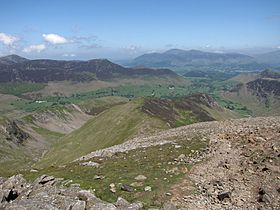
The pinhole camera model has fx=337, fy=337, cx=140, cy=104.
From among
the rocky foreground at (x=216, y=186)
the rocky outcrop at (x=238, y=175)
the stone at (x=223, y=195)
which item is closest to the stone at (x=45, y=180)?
the rocky foreground at (x=216, y=186)

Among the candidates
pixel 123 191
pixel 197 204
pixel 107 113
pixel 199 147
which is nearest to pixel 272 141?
pixel 199 147

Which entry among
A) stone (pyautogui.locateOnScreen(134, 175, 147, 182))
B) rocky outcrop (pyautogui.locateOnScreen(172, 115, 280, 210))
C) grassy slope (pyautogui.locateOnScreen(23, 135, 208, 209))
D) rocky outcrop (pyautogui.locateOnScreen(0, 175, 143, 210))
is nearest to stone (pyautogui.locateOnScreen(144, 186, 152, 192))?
grassy slope (pyautogui.locateOnScreen(23, 135, 208, 209))

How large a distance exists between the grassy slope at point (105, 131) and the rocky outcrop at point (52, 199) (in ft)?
288

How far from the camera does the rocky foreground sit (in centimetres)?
2795

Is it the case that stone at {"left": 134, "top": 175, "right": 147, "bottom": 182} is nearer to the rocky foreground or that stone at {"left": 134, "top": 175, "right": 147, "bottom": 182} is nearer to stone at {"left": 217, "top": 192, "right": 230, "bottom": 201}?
the rocky foreground

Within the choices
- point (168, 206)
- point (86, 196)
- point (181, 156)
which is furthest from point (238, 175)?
point (86, 196)

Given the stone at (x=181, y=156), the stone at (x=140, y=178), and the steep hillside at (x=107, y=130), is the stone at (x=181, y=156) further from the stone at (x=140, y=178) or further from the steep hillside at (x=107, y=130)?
the steep hillside at (x=107, y=130)

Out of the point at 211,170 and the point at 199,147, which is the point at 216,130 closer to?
the point at 199,147

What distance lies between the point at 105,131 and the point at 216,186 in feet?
415

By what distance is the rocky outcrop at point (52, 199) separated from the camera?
2648cm

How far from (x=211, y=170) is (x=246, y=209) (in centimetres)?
801

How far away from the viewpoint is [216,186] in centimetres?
3241

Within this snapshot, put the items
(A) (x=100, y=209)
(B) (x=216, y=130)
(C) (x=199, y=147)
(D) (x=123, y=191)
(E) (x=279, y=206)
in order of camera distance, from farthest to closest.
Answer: (B) (x=216, y=130), (C) (x=199, y=147), (D) (x=123, y=191), (E) (x=279, y=206), (A) (x=100, y=209)

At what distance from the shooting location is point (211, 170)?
120 ft
